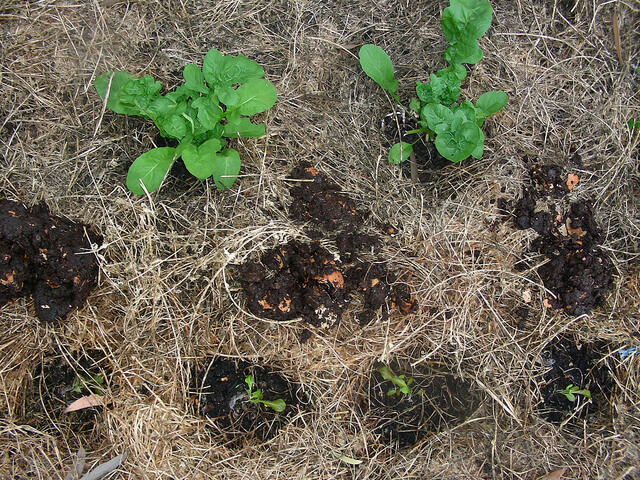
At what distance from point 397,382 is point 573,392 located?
0.89 meters

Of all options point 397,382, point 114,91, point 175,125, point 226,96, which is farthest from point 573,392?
point 114,91

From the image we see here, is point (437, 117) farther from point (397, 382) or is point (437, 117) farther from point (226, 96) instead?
point (397, 382)

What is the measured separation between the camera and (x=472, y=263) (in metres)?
2.15

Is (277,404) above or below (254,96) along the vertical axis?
below

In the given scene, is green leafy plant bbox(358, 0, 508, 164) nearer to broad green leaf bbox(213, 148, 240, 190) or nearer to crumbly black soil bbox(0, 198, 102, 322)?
broad green leaf bbox(213, 148, 240, 190)

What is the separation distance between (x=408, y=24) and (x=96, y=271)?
6.42 ft

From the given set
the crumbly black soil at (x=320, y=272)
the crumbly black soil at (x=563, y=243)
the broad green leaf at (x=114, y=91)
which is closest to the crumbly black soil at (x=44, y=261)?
the broad green leaf at (x=114, y=91)

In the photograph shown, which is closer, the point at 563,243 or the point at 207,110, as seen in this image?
the point at 207,110

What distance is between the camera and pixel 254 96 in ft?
6.48

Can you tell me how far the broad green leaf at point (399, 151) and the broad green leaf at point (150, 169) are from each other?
3.36 feet

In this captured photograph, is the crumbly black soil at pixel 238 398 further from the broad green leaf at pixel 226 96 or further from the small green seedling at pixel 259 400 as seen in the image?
the broad green leaf at pixel 226 96

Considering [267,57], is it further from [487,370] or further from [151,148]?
[487,370]

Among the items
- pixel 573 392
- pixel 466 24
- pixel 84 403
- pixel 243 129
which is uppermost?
pixel 466 24

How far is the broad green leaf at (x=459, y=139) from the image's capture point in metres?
1.95
